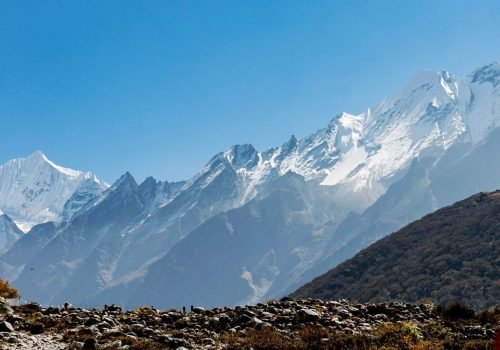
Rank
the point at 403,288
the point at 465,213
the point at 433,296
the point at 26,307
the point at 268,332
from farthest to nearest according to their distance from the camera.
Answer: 1. the point at 465,213
2. the point at 403,288
3. the point at 433,296
4. the point at 26,307
5. the point at 268,332

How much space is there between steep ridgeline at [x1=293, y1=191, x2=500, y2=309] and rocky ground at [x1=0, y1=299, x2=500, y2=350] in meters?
54.4

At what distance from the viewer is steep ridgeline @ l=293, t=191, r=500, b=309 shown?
82750 millimetres

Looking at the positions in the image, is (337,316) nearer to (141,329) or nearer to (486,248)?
(141,329)

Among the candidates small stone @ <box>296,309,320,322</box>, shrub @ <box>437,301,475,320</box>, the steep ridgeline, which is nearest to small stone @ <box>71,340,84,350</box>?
small stone @ <box>296,309,320,322</box>

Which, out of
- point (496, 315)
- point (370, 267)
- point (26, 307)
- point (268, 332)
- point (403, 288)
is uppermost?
point (370, 267)

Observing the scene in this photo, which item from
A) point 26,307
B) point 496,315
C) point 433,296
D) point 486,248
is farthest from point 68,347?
point 486,248

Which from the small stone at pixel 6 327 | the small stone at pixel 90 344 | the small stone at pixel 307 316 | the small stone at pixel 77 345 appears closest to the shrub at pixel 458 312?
the small stone at pixel 307 316

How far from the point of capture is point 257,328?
21344 millimetres

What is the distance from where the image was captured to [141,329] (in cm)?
2130

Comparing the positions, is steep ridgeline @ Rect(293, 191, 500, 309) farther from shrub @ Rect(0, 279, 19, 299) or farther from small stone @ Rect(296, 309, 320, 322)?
shrub @ Rect(0, 279, 19, 299)

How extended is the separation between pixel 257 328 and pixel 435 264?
78.8 metres

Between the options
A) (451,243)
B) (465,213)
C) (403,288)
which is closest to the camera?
(403,288)

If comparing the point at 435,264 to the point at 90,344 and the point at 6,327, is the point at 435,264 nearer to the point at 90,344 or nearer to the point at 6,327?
the point at 6,327

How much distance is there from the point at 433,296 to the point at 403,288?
9241 mm
